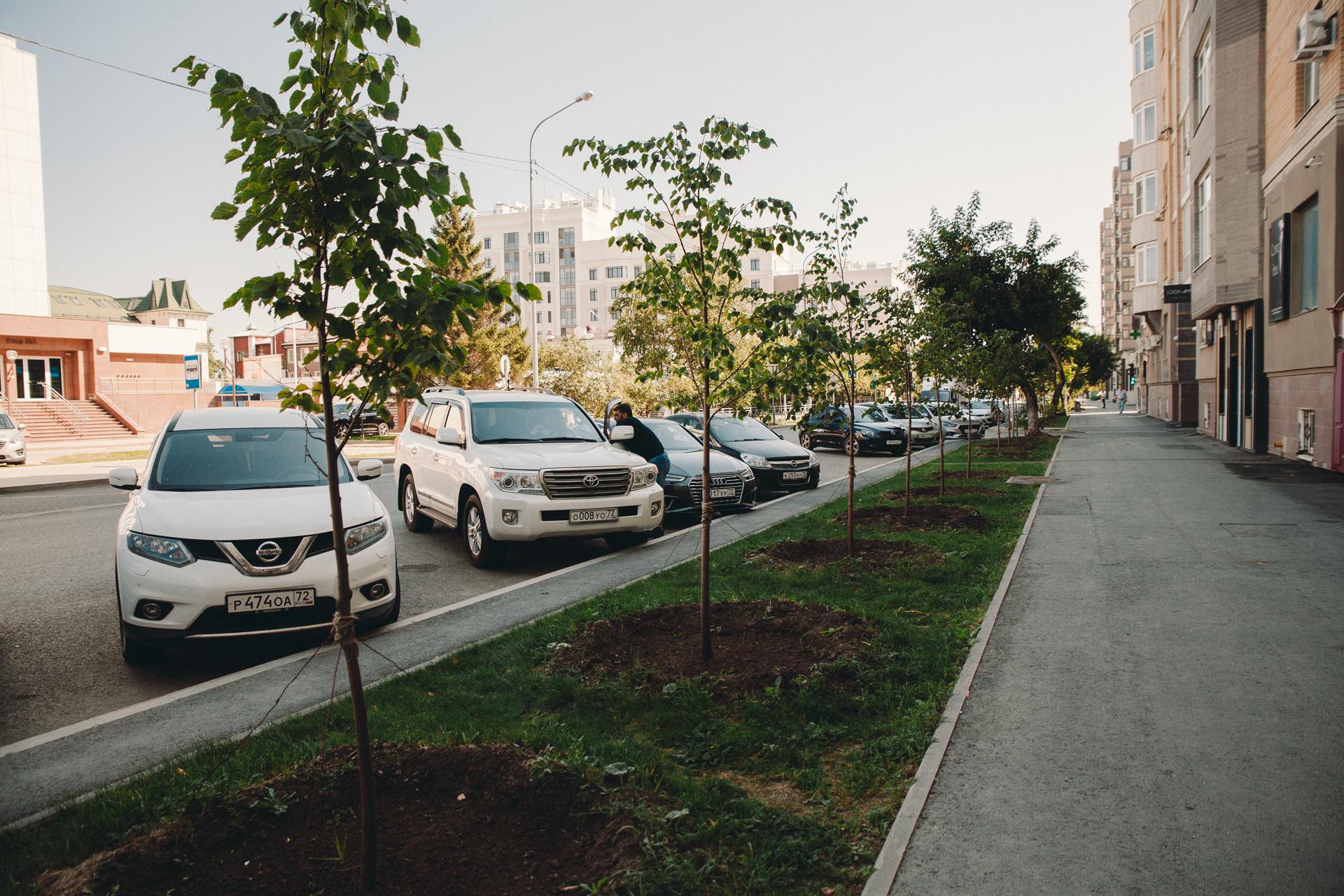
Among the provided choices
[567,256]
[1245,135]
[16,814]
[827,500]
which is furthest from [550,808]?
[567,256]

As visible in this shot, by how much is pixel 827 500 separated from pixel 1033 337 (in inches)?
781

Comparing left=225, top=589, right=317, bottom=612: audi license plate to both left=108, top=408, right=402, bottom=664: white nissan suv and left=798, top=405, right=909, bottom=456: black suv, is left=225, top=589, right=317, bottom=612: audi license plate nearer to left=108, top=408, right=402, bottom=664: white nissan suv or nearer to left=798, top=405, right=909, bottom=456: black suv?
left=108, top=408, right=402, bottom=664: white nissan suv

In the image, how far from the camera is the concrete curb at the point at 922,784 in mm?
3104

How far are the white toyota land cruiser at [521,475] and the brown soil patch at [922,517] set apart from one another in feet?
9.43

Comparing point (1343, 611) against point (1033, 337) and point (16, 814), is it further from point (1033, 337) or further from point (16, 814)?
point (1033, 337)

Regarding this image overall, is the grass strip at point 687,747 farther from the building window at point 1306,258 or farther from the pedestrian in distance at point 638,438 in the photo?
the building window at point 1306,258

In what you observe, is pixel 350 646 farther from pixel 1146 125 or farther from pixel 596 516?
pixel 1146 125

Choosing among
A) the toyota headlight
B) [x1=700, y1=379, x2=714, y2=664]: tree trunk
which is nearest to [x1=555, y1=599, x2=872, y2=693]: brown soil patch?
[x1=700, y1=379, x2=714, y2=664]: tree trunk

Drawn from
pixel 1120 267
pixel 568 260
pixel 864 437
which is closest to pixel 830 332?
pixel 864 437

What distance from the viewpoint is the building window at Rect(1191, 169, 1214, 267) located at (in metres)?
24.8

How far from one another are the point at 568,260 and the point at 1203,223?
8157 centimetres

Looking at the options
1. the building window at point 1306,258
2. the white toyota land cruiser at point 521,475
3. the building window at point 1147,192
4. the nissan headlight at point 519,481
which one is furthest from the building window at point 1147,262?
the nissan headlight at point 519,481

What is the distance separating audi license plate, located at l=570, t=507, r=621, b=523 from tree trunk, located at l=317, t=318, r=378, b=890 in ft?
20.3

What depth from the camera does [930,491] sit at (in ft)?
47.9
